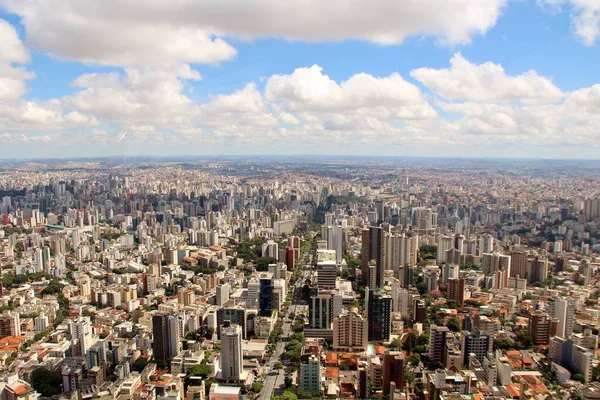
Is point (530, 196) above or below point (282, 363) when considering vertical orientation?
above

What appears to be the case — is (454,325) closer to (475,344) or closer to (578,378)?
(475,344)

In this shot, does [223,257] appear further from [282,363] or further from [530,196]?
A: [530,196]

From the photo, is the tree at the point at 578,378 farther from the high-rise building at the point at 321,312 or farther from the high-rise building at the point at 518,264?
the high-rise building at the point at 518,264

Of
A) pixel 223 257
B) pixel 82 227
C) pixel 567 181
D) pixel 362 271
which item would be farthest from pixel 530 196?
pixel 82 227

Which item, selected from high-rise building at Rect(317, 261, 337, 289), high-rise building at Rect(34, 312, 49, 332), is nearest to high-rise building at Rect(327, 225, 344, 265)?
high-rise building at Rect(317, 261, 337, 289)

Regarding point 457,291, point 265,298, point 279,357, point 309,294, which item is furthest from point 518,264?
point 279,357

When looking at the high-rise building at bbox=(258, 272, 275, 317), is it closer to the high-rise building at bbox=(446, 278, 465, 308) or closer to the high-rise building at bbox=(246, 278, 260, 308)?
the high-rise building at bbox=(246, 278, 260, 308)

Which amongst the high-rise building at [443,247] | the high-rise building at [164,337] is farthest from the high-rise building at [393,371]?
the high-rise building at [443,247]
